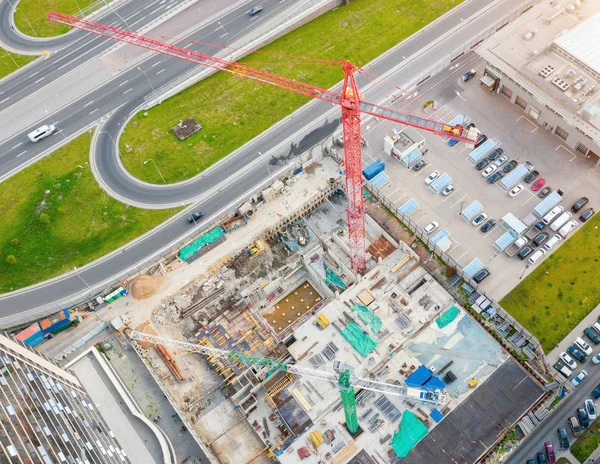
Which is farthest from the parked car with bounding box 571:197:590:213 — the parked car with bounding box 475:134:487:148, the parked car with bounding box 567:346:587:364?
the parked car with bounding box 567:346:587:364

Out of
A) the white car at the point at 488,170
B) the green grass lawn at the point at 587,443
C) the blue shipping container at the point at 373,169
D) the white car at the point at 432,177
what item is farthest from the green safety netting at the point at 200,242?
the green grass lawn at the point at 587,443

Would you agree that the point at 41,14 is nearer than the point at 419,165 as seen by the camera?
No

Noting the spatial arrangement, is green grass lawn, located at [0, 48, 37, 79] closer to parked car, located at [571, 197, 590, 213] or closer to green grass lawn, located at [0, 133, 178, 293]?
green grass lawn, located at [0, 133, 178, 293]

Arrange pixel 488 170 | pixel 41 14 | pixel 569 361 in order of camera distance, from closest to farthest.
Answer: pixel 569 361
pixel 488 170
pixel 41 14

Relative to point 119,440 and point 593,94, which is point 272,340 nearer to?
point 119,440

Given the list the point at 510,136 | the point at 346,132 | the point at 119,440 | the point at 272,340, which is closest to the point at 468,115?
the point at 510,136

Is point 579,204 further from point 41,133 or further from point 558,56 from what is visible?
point 41,133

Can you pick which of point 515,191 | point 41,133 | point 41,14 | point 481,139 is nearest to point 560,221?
point 515,191
